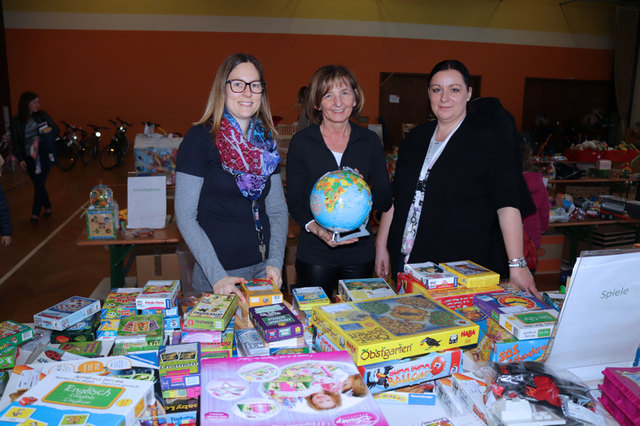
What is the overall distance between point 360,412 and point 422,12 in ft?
38.3

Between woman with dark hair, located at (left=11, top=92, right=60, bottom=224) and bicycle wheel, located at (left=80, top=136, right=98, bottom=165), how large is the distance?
3.68 meters

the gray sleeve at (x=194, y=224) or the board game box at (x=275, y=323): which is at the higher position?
the gray sleeve at (x=194, y=224)

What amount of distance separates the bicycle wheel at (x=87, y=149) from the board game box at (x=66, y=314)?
947 cm

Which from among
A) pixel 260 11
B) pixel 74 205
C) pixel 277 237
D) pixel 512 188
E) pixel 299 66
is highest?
pixel 260 11

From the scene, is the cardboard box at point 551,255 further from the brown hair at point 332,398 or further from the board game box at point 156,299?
the brown hair at point 332,398

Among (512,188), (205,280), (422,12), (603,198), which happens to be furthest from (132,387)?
(422,12)

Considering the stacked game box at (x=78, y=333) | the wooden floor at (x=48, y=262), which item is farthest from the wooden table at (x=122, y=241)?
the stacked game box at (x=78, y=333)

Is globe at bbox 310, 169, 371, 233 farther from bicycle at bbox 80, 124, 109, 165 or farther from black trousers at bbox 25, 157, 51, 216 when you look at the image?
bicycle at bbox 80, 124, 109, 165

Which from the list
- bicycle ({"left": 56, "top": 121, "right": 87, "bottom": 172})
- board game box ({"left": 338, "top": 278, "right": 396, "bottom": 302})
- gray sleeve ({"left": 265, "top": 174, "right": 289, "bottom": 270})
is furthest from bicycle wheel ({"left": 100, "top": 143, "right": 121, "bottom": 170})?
board game box ({"left": 338, "top": 278, "right": 396, "bottom": 302})

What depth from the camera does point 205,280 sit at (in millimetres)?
2012

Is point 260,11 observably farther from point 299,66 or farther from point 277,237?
point 277,237

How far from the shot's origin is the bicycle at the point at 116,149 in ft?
32.2

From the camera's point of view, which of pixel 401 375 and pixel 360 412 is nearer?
pixel 360 412

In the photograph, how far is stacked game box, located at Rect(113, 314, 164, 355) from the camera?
52.5 inches
